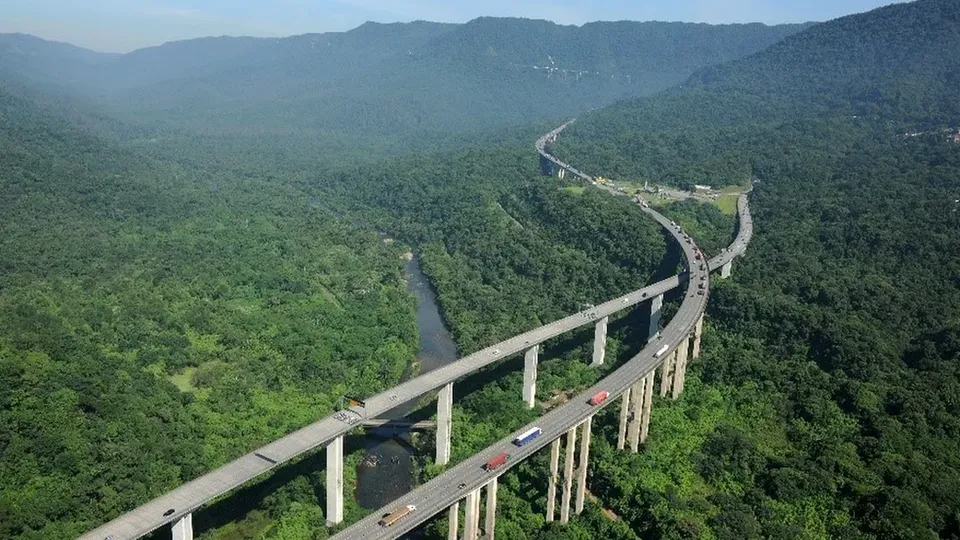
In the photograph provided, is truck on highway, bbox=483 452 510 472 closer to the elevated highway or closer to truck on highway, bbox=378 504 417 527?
the elevated highway

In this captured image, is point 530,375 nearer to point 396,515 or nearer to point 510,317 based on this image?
point 510,317

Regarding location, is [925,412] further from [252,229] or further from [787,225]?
[252,229]

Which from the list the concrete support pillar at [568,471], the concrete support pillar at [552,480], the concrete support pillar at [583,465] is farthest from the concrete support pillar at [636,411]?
the concrete support pillar at [552,480]

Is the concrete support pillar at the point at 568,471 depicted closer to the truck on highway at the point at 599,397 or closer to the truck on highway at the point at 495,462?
the truck on highway at the point at 599,397

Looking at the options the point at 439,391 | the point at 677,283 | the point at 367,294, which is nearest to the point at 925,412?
the point at 677,283

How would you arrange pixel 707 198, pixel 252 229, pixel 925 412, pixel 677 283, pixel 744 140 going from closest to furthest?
pixel 925 412
pixel 677 283
pixel 252 229
pixel 707 198
pixel 744 140

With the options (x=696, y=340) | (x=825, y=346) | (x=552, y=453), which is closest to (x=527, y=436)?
(x=552, y=453)
